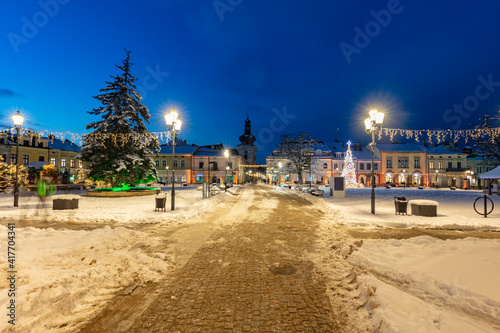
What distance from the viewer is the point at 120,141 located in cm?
2328

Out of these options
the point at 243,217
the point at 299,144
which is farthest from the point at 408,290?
the point at 299,144

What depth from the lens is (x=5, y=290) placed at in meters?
3.94

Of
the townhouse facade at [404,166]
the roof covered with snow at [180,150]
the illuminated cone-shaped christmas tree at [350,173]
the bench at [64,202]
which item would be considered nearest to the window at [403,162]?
the townhouse facade at [404,166]

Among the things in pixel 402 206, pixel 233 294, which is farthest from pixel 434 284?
pixel 402 206

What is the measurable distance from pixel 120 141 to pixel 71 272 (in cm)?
2119

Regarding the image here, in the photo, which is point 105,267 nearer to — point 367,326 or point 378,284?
point 367,326

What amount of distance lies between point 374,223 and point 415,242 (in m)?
3.60

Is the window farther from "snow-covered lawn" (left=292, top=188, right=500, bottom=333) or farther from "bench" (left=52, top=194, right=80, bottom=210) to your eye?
"bench" (left=52, top=194, right=80, bottom=210)

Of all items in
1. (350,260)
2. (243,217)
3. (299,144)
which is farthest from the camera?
(299,144)

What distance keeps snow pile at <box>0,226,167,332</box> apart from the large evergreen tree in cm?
1583

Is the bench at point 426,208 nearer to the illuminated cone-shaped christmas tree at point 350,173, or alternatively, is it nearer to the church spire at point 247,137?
the illuminated cone-shaped christmas tree at point 350,173

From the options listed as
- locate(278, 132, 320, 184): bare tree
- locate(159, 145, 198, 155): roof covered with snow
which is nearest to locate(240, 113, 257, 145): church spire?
locate(159, 145, 198, 155): roof covered with snow

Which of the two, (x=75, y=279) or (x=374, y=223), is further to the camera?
(x=374, y=223)

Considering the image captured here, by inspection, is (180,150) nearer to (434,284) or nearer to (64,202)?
(64,202)
